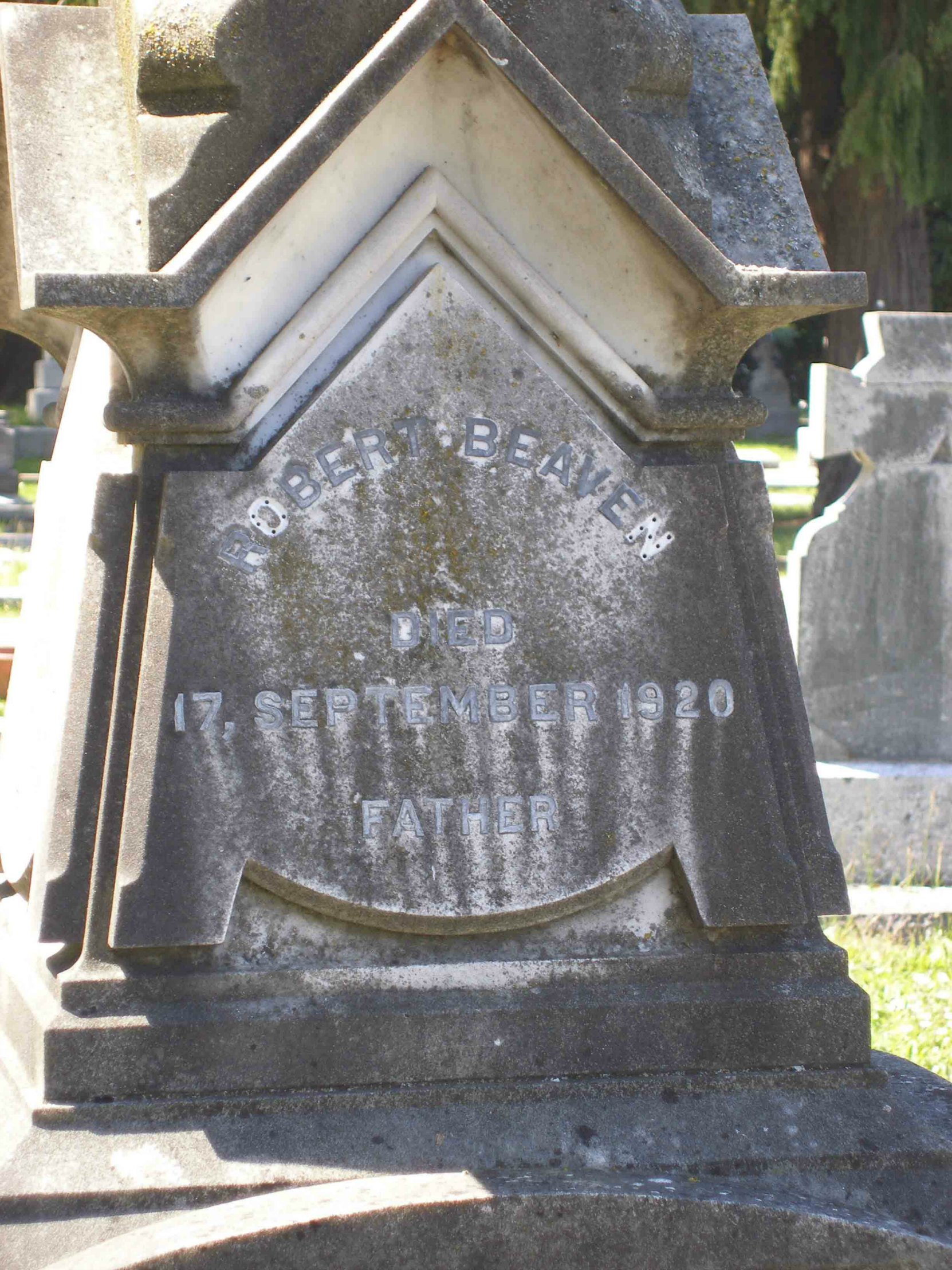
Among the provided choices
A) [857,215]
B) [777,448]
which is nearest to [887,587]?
[857,215]

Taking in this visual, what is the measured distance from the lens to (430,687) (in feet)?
6.97

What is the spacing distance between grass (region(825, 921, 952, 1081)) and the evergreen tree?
8.38 metres

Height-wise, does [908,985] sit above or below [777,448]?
below

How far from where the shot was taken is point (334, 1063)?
207 cm

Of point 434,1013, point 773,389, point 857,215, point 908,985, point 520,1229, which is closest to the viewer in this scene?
point 520,1229

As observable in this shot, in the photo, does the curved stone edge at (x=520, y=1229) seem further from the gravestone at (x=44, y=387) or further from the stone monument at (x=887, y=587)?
the gravestone at (x=44, y=387)

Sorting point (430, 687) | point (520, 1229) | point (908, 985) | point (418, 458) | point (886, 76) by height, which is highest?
point (886, 76)

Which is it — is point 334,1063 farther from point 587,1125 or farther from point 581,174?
point 581,174

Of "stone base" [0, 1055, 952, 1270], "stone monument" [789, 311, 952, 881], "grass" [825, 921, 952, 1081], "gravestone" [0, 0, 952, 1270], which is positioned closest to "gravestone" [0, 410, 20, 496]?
"stone monument" [789, 311, 952, 881]

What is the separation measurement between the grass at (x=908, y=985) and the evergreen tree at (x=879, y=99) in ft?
27.5

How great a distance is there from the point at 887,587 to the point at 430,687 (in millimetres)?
3765

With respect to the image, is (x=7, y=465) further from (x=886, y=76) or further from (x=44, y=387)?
(x=886, y=76)

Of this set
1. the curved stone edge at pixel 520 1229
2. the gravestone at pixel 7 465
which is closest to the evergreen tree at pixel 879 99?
the gravestone at pixel 7 465

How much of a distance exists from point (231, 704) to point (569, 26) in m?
1.06
